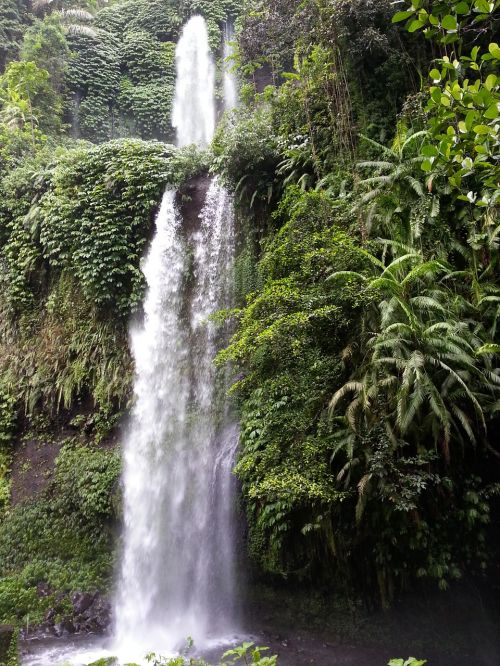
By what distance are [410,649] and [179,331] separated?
5872 mm

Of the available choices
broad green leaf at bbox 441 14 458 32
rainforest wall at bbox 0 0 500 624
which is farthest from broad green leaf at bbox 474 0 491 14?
broad green leaf at bbox 441 14 458 32

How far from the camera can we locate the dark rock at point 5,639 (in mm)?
5645

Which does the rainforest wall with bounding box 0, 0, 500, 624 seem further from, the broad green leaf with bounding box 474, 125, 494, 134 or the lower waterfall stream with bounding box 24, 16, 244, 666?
the lower waterfall stream with bounding box 24, 16, 244, 666

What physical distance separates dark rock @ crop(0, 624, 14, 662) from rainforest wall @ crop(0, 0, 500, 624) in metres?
0.80

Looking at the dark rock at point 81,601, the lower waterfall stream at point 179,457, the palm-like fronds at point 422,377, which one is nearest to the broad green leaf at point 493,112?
the palm-like fronds at point 422,377

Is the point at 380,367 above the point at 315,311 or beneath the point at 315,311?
beneath

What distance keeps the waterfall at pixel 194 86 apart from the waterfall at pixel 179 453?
948cm

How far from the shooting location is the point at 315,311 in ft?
17.2

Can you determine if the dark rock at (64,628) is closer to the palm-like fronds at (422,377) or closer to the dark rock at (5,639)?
the dark rock at (5,639)

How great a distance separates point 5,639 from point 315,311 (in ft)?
18.1

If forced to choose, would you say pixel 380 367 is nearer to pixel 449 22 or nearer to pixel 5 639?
pixel 449 22

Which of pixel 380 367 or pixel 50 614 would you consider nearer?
pixel 380 367

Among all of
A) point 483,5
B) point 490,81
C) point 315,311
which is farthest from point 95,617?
point 483,5

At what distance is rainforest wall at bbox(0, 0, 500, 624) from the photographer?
4.63 m
